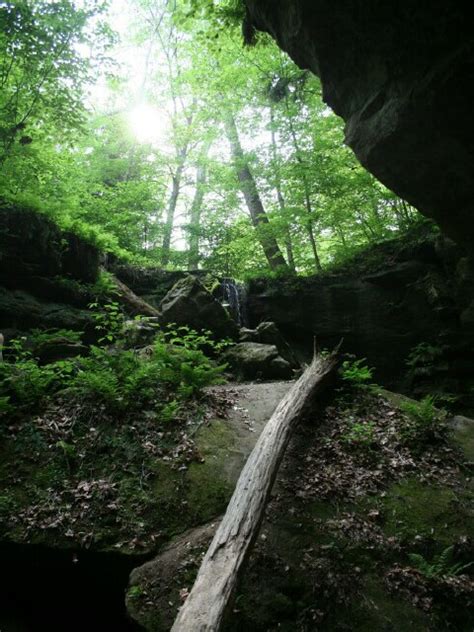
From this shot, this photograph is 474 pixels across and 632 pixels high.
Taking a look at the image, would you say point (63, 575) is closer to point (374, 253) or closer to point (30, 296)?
point (30, 296)

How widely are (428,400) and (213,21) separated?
27.7ft

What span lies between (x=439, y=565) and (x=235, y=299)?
1121 cm

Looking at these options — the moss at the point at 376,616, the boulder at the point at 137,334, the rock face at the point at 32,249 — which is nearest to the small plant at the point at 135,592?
the moss at the point at 376,616

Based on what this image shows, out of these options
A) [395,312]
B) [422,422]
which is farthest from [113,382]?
[395,312]

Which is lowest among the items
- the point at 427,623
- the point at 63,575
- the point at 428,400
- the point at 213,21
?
the point at 427,623

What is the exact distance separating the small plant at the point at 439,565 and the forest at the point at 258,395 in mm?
26

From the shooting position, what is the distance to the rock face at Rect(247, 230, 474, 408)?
11.3 metres

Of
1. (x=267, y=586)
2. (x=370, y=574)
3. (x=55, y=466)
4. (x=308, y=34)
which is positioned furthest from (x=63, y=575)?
(x=308, y=34)

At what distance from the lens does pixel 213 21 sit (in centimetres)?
699

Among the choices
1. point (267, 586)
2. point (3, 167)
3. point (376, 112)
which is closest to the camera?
point (267, 586)

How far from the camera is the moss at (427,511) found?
458 cm

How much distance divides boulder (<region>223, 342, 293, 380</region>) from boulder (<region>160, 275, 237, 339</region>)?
141 cm

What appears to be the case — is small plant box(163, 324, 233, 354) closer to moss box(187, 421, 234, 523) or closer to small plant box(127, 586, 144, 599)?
moss box(187, 421, 234, 523)

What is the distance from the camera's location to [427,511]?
484 cm
